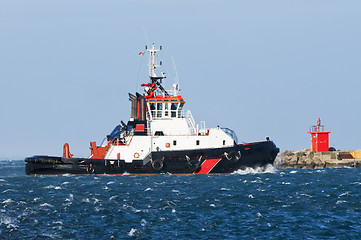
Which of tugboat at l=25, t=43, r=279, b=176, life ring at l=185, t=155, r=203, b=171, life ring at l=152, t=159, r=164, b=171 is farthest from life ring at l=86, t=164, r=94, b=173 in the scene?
life ring at l=185, t=155, r=203, b=171

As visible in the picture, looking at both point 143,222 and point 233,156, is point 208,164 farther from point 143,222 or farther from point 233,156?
point 143,222

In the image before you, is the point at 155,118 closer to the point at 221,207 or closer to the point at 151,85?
the point at 151,85

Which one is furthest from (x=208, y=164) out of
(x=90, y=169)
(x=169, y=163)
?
(x=90, y=169)

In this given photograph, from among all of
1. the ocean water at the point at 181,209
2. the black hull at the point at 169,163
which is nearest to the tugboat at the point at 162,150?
the black hull at the point at 169,163

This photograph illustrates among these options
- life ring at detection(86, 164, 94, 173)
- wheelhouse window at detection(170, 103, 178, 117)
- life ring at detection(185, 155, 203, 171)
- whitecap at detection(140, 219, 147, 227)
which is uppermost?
wheelhouse window at detection(170, 103, 178, 117)

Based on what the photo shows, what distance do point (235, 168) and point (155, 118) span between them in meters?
8.37

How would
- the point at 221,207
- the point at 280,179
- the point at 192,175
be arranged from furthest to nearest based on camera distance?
the point at 192,175, the point at 280,179, the point at 221,207

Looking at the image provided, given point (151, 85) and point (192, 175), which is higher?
point (151, 85)

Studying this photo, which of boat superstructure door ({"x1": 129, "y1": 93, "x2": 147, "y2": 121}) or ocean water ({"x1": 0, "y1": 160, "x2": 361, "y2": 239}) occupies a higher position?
boat superstructure door ({"x1": 129, "y1": 93, "x2": 147, "y2": 121})

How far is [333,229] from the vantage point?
23391 mm

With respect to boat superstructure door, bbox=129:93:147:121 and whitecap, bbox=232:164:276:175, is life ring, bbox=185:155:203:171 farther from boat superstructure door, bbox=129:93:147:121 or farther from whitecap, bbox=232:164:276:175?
boat superstructure door, bbox=129:93:147:121

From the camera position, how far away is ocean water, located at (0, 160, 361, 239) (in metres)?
22.9

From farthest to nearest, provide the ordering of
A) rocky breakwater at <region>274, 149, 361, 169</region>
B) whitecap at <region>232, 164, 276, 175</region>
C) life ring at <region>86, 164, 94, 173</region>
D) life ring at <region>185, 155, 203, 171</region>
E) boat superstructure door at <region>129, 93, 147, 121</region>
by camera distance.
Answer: rocky breakwater at <region>274, 149, 361, 169</region> → boat superstructure door at <region>129, 93, 147, 121</region> → whitecap at <region>232, 164, 276, 175</region> → life ring at <region>86, 164, 94, 173</region> → life ring at <region>185, 155, 203, 171</region>

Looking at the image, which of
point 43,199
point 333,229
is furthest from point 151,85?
point 333,229
